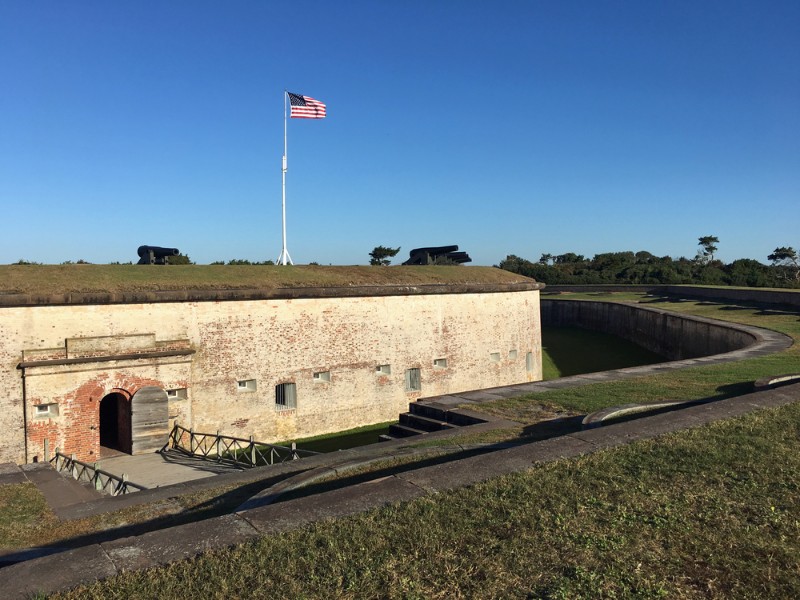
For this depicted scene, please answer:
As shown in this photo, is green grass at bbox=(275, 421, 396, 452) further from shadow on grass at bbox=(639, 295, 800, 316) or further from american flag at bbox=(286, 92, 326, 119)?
shadow on grass at bbox=(639, 295, 800, 316)

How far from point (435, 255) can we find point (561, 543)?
23.5m

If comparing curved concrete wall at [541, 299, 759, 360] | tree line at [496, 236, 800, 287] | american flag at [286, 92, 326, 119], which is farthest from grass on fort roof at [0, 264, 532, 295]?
tree line at [496, 236, 800, 287]

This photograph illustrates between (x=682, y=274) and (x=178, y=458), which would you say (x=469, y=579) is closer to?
(x=178, y=458)

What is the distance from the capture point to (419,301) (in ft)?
70.0

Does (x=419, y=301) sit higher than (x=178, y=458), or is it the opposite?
(x=419, y=301)

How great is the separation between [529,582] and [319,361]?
15.1m

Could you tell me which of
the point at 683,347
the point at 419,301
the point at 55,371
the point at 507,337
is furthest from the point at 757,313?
the point at 55,371

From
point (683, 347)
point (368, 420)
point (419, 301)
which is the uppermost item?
point (419, 301)

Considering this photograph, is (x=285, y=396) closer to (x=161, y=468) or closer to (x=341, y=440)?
(x=341, y=440)

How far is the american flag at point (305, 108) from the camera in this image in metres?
24.1

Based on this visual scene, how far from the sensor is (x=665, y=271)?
181 feet

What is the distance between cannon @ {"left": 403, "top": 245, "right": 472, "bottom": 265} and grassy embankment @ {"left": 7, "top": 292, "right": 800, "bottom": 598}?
21102mm

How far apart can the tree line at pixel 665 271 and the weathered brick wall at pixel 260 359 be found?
34.3 meters

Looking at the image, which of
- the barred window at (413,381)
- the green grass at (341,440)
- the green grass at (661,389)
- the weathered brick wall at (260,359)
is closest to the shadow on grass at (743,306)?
the green grass at (661,389)
